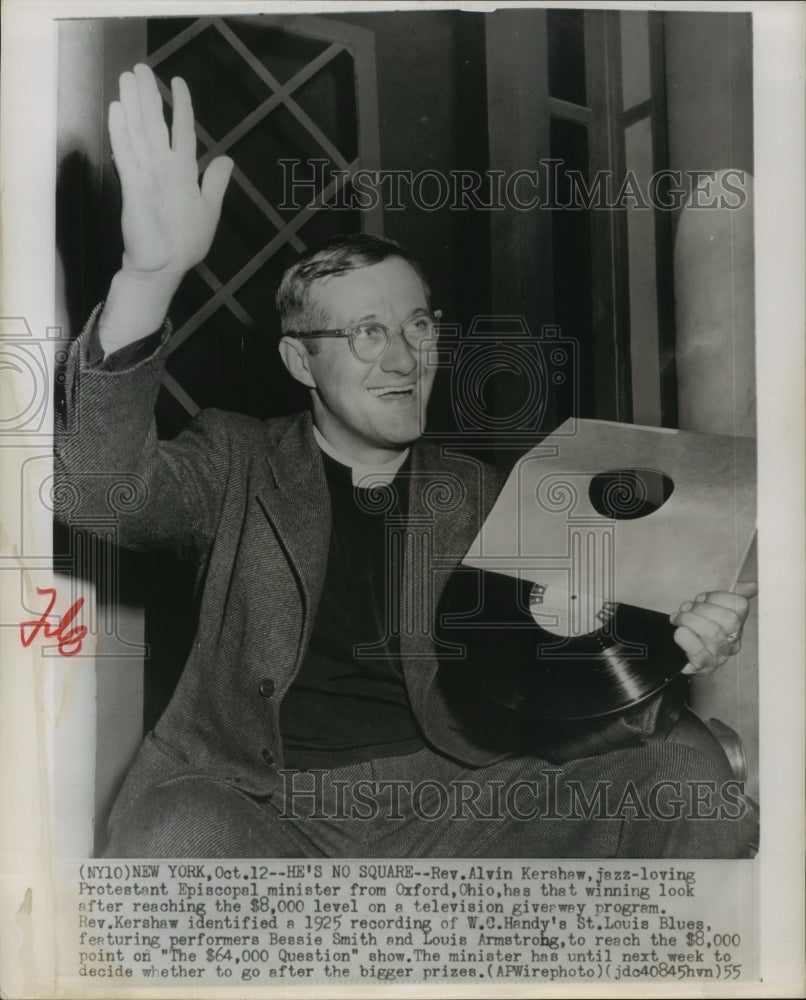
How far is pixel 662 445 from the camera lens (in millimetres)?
2180

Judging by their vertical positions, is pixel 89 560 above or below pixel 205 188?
below

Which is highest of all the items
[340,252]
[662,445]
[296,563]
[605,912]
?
[340,252]

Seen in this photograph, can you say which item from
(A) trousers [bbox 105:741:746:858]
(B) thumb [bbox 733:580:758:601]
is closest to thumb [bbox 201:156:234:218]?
(A) trousers [bbox 105:741:746:858]

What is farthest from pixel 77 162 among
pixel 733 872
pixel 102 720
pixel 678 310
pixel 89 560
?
pixel 733 872

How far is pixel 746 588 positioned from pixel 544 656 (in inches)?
21.4

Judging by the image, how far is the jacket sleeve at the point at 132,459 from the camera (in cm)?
215

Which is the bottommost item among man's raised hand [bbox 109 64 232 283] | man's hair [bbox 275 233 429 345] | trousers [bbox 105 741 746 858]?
trousers [bbox 105 741 746 858]

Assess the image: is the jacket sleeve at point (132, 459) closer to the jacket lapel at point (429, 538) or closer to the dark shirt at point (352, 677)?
the dark shirt at point (352, 677)

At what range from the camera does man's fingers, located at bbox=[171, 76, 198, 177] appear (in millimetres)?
2180

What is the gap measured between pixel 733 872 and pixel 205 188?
2.17 m

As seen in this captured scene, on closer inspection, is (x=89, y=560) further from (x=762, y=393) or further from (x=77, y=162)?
(x=762, y=393)

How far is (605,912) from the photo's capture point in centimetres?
213

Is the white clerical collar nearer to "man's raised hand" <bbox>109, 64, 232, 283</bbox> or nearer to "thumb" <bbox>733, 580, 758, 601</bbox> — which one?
"man's raised hand" <bbox>109, 64, 232, 283</bbox>

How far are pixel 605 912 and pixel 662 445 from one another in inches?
46.1
